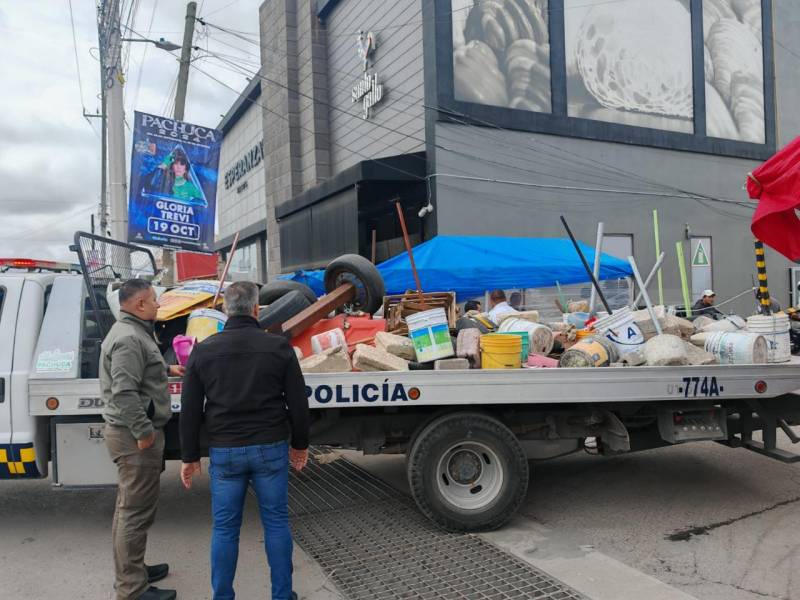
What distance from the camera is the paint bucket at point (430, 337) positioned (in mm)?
4770

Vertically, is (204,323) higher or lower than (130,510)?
higher

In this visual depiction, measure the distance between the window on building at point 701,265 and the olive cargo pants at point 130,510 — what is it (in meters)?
17.8

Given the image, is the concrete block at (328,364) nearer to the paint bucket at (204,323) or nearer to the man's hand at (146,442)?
the paint bucket at (204,323)

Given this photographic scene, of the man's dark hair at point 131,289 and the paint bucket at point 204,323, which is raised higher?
the man's dark hair at point 131,289

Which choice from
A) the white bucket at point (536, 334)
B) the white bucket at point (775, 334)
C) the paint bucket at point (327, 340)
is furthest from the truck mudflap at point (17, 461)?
the white bucket at point (775, 334)

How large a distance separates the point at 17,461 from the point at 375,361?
2.63 metres

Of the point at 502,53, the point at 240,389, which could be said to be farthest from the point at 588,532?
the point at 502,53

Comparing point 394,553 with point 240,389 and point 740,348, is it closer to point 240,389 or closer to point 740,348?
point 240,389

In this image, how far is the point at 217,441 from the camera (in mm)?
3396

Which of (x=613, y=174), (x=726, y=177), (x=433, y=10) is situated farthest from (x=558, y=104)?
(x=726, y=177)

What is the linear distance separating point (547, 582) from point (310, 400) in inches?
75.9

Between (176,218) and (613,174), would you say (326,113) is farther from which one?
(176,218)

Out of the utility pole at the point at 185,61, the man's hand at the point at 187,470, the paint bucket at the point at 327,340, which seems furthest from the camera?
the utility pole at the point at 185,61

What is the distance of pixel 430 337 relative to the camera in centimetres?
477
